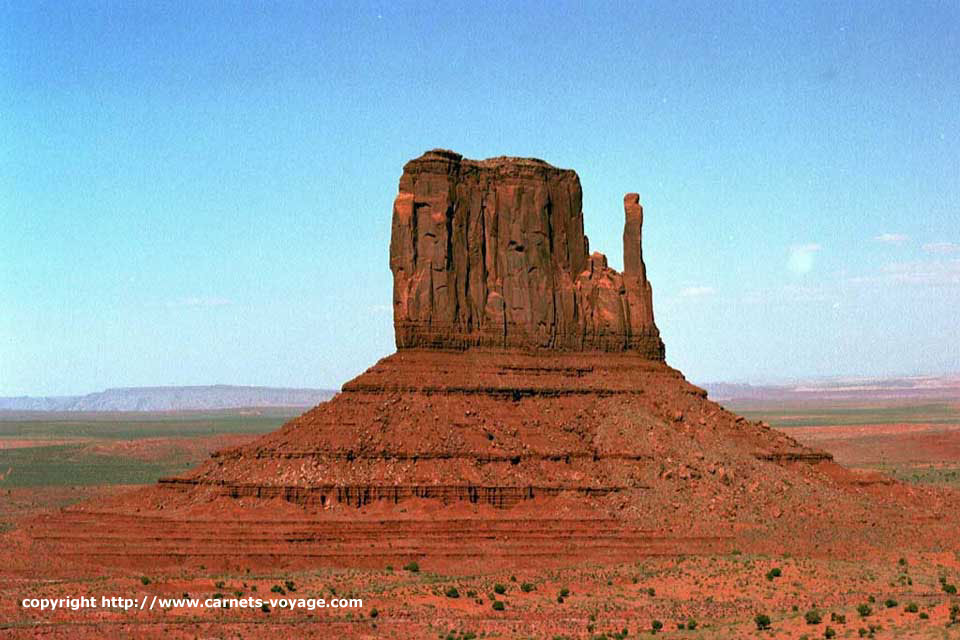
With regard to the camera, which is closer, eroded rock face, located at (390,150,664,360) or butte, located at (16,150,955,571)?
butte, located at (16,150,955,571)

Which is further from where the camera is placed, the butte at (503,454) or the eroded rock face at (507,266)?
the eroded rock face at (507,266)

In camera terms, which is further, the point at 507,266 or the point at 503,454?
the point at 507,266

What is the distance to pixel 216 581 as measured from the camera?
77875 millimetres

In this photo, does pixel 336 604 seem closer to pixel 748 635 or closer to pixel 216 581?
pixel 216 581

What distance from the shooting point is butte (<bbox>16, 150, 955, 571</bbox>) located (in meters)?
86.8

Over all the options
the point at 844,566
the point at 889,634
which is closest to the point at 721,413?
the point at 844,566

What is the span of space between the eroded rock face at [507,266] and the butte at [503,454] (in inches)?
4.0

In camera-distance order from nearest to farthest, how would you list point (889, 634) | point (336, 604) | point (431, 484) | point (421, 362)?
point (889, 634)
point (336, 604)
point (431, 484)
point (421, 362)

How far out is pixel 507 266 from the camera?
10162cm

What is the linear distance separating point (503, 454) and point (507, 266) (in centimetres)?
1375

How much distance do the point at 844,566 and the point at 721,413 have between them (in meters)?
19.2

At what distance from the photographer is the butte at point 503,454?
86750 millimetres

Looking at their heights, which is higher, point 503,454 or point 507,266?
point 507,266

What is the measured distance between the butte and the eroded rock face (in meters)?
0.10
